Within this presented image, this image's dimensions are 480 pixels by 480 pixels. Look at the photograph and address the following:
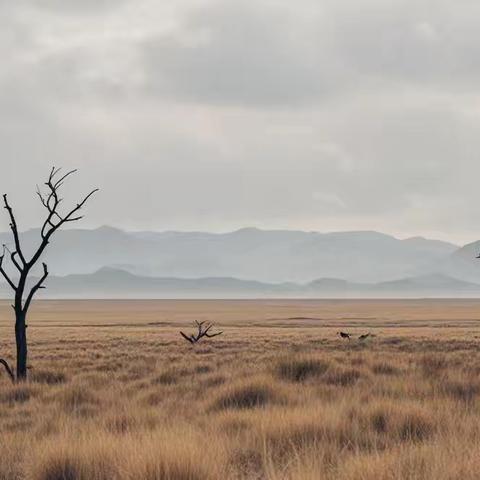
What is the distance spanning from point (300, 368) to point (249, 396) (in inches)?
175

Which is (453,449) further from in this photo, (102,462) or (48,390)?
(48,390)

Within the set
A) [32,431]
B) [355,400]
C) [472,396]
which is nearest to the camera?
[32,431]

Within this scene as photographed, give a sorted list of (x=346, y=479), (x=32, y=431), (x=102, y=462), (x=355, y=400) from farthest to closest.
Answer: (x=355, y=400) → (x=32, y=431) → (x=102, y=462) → (x=346, y=479)

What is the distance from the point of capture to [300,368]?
1825cm

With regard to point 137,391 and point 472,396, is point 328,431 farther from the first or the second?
point 137,391

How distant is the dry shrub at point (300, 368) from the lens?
17766 mm

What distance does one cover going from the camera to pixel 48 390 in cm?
1678

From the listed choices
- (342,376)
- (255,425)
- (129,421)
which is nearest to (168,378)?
(342,376)

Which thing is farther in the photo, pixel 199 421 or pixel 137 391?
pixel 137 391

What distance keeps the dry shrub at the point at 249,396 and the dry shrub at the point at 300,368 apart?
3248 millimetres

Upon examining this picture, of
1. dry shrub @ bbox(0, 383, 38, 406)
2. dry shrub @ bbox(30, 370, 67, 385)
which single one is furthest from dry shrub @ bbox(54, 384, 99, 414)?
dry shrub @ bbox(30, 370, 67, 385)

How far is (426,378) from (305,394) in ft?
12.0

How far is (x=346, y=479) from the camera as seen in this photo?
6.45 m

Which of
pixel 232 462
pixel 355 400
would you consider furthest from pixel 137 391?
pixel 232 462
